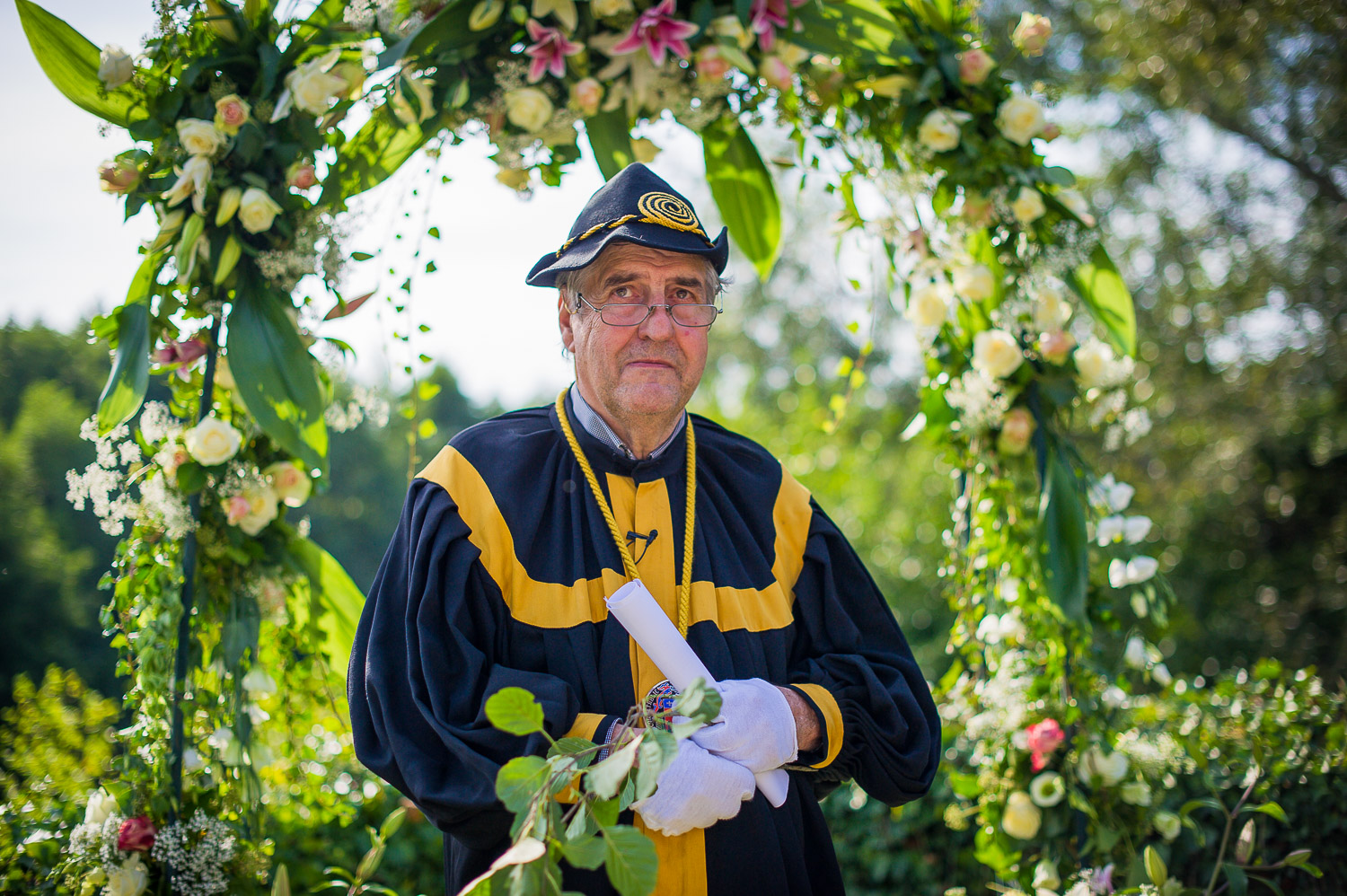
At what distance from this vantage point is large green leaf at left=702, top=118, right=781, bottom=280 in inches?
112

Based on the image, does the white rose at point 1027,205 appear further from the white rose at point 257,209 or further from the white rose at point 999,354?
the white rose at point 257,209

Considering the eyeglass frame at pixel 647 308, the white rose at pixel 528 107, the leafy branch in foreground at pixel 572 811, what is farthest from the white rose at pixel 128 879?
the white rose at pixel 528 107

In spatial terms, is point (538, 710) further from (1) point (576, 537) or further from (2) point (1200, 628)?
(2) point (1200, 628)

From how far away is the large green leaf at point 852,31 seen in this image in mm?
2576

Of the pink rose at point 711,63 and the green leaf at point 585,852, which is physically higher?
the pink rose at point 711,63

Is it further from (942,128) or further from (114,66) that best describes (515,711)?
(942,128)

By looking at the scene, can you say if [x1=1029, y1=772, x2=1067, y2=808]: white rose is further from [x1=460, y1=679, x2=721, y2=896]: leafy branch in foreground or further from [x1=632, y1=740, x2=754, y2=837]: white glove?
[x1=460, y1=679, x2=721, y2=896]: leafy branch in foreground

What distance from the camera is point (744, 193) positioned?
2896 mm

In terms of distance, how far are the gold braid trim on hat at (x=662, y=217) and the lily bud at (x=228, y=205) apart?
0.89 meters

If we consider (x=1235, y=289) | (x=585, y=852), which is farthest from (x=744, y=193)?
(x=1235, y=289)

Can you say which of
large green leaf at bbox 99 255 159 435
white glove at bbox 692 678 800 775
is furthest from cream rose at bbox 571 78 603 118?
white glove at bbox 692 678 800 775

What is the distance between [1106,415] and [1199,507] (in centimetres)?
541

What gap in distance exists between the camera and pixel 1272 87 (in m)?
5.51

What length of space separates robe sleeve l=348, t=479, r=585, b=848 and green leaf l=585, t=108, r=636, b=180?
1300 mm
